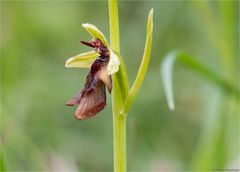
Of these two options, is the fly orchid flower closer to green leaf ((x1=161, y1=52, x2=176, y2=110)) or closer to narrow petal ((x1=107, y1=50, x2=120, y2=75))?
narrow petal ((x1=107, y1=50, x2=120, y2=75))

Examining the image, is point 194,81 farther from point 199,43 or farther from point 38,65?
point 38,65

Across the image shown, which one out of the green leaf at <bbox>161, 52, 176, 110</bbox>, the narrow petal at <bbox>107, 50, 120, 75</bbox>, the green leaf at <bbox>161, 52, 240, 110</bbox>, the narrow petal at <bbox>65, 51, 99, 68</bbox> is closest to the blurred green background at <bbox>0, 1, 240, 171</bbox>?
the green leaf at <bbox>161, 52, 240, 110</bbox>

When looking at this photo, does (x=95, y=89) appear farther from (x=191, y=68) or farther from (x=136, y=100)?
(x=136, y=100)

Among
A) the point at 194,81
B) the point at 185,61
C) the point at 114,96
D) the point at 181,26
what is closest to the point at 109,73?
the point at 114,96

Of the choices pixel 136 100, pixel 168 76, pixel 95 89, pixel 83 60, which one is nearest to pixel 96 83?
pixel 95 89

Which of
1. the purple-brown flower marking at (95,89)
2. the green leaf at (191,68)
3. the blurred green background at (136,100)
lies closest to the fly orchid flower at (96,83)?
the purple-brown flower marking at (95,89)

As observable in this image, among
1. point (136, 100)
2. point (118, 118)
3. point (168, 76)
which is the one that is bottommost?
point (136, 100)

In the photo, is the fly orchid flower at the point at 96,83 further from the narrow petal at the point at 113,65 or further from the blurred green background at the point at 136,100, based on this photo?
the blurred green background at the point at 136,100
